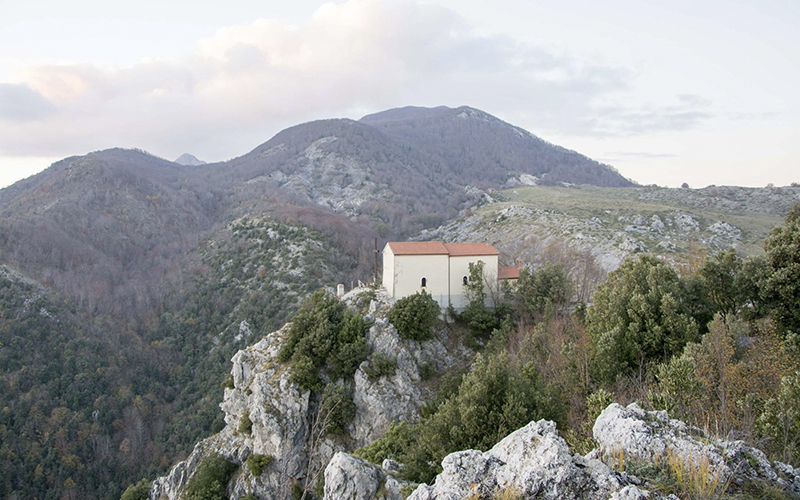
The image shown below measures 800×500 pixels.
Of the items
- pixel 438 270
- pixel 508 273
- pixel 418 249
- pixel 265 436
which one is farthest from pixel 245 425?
pixel 508 273

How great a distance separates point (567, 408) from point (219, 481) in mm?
21344

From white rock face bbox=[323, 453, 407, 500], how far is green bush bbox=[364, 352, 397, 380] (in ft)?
39.3

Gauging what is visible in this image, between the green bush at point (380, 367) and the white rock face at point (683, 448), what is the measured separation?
65.4 ft

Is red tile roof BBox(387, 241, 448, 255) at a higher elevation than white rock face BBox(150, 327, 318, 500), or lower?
higher

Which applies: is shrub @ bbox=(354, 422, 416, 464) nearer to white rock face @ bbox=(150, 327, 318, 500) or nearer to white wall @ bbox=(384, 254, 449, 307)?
white rock face @ bbox=(150, 327, 318, 500)

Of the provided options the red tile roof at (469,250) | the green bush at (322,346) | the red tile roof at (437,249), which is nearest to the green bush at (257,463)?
the green bush at (322,346)

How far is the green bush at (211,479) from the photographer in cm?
2427

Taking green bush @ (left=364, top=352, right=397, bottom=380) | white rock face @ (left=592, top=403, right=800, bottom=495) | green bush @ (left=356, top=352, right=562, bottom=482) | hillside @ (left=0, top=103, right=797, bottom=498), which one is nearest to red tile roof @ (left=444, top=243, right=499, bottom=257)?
green bush @ (left=364, top=352, right=397, bottom=380)

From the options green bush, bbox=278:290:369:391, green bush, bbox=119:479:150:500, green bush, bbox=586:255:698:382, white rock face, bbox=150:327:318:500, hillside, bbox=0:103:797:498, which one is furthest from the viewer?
hillside, bbox=0:103:797:498

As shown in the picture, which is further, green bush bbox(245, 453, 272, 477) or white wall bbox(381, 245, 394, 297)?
→ white wall bbox(381, 245, 394, 297)

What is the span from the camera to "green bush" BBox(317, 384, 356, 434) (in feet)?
82.0

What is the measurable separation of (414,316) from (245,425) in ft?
43.8

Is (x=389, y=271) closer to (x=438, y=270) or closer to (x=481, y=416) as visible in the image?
(x=438, y=270)

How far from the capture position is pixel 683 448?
6.47 metres
